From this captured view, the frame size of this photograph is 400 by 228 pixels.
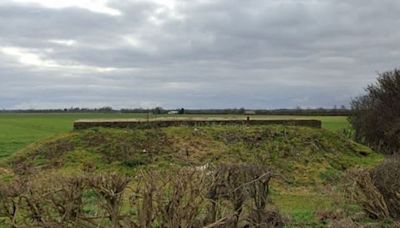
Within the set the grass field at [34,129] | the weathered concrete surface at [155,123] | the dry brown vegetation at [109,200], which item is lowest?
the grass field at [34,129]

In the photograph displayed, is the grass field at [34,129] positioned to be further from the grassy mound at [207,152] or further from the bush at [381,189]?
the bush at [381,189]

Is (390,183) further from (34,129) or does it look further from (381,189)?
(34,129)

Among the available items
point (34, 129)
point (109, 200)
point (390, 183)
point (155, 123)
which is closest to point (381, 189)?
point (390, 183)

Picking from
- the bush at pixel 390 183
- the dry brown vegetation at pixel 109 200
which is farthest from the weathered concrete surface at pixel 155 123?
the dry brown vegetation at pixel 109 200

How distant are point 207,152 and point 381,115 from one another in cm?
1702

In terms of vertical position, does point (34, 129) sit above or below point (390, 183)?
below

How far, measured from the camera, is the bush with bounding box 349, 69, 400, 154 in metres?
36.1

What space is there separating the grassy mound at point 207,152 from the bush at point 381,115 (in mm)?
6759

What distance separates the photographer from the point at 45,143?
27125mm

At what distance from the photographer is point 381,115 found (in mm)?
38375

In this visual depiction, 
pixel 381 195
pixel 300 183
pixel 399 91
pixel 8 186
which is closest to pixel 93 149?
pixel 300 183

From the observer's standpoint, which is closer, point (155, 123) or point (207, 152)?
point (207, 152)

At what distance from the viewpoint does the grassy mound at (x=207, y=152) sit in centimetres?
2381

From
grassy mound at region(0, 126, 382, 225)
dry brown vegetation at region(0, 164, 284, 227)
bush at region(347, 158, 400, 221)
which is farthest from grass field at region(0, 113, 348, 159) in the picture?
dry brown vegetation at region(0, 164, 284, 227)
